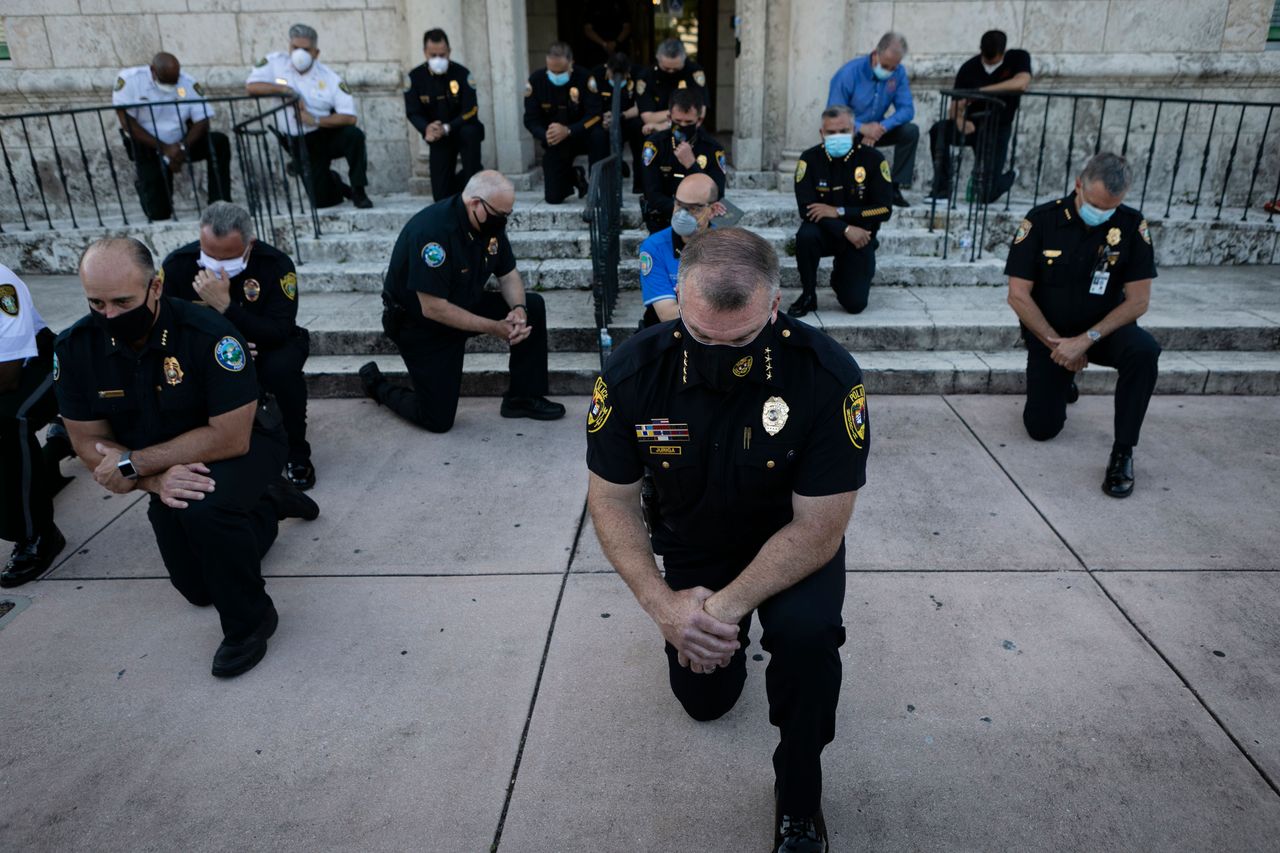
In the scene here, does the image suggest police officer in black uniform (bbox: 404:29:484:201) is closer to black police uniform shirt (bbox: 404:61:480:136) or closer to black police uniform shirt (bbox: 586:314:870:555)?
black police uniform shirt (bbox: 404:61:480:136)

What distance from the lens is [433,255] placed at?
4.80 m

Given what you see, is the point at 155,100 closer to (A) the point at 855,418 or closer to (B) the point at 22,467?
(B) the point at 22,467

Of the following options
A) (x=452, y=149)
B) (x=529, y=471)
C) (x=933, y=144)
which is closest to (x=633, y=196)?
(x=452, y=149)

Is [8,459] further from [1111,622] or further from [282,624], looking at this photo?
[1111,622]

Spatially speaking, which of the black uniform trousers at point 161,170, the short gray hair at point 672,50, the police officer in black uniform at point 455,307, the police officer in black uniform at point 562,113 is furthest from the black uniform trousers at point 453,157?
the police officer in black uniform at point 455,307

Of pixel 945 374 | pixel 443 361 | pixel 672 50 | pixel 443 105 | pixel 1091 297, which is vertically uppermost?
pixel 672 50

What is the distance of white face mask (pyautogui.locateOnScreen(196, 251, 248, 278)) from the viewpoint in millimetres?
4328

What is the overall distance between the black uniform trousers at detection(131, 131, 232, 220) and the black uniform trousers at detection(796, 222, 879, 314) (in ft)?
15.6

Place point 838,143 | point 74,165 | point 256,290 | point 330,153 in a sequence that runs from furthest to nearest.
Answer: point 74,165
point 330,153
point 838,143
point 256,290

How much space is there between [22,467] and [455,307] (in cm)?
207

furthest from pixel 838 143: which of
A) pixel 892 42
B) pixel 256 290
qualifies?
pixel 256 290

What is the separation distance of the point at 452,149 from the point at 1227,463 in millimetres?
5894

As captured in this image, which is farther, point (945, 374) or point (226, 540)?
point (945, 374)

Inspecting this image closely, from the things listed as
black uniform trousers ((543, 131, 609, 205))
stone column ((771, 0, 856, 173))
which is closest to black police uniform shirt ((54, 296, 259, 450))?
black uniform trousers ((543, 131, 609, 205))
